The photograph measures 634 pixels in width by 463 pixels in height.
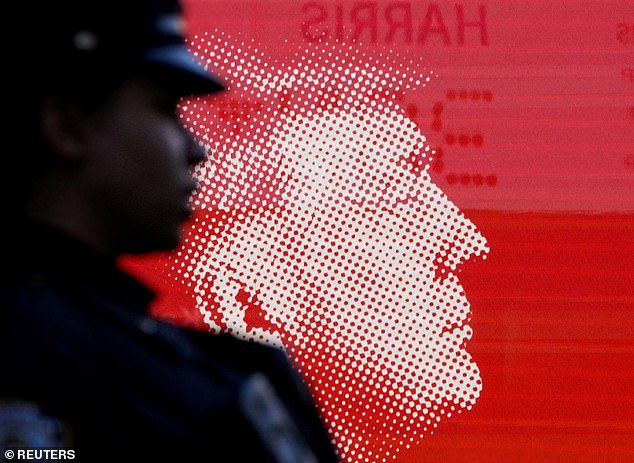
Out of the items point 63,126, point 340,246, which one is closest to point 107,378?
point 63,126

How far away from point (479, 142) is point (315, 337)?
0.71m

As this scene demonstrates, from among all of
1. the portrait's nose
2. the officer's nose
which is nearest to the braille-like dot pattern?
the portrait's nose

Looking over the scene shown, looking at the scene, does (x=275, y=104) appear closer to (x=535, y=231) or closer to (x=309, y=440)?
(x=535, y=231)

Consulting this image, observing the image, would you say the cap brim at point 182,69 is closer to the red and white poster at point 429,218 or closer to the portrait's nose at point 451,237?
the red and white poster at point 429,218

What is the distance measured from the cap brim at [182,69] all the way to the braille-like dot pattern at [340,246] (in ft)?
5.28

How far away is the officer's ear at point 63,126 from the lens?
0.99m

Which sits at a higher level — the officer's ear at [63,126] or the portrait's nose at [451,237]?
the officer's ear at [63,126]

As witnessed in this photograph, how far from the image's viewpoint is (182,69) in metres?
1.02

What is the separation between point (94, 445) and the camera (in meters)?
0.88

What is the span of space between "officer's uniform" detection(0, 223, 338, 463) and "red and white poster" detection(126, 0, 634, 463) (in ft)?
5.42

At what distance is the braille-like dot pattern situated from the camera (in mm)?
2697

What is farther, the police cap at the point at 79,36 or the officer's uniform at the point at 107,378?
the police cap at the point at 79,36

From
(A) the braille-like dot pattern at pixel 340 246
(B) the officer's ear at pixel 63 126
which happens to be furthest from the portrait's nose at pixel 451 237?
(B) the officer's ear at pixel 63 126

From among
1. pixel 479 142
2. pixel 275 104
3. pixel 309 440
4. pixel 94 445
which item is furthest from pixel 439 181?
pixel 94 445
